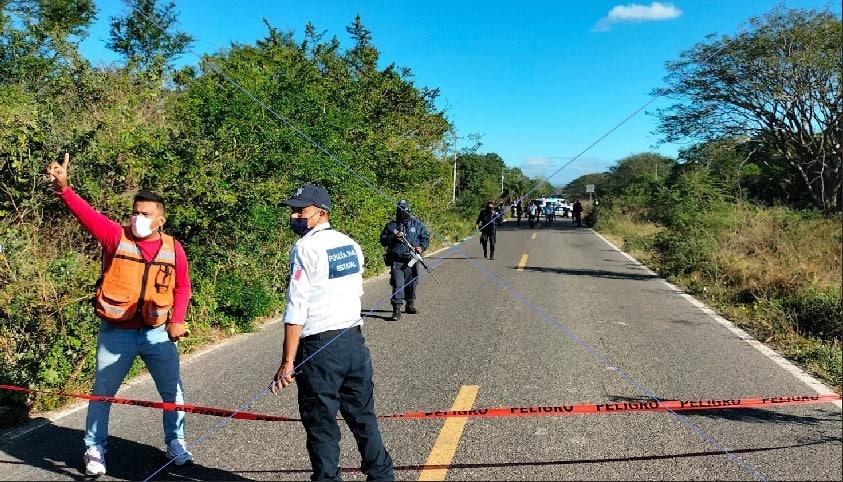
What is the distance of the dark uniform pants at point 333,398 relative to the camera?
10.2 ft

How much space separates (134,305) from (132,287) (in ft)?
0.38

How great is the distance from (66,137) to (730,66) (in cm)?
2376

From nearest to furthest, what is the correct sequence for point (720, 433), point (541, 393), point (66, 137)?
point (720, 433), point (541, 393), point (66, 137)

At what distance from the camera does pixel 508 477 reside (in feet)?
11.8

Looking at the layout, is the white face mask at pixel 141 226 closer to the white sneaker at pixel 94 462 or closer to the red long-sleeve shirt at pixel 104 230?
the red long-sleeve shirt at pixel 104 230

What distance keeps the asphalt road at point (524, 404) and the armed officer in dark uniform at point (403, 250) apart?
15.6 inches

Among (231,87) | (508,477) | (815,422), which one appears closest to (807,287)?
(815,422)

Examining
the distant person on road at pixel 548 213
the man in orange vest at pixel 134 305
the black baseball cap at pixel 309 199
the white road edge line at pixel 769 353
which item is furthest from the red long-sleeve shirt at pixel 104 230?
the distant person on road at pixel 548 213

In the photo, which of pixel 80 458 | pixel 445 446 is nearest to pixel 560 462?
pixel 445 446

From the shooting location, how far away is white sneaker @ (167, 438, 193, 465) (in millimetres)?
3783

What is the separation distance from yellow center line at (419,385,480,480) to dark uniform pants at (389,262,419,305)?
4026mm

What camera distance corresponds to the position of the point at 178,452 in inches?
150

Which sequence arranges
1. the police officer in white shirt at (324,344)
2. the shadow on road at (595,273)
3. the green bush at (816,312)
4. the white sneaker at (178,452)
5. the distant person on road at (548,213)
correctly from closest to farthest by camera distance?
the police officer in white shirt at (324,344)
the white sneaker at (178,452)
the green bush at (816,312)
the shadow on road at (595,273)
the distant person on road at (548,213)

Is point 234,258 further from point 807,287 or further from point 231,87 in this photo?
point 807,287
